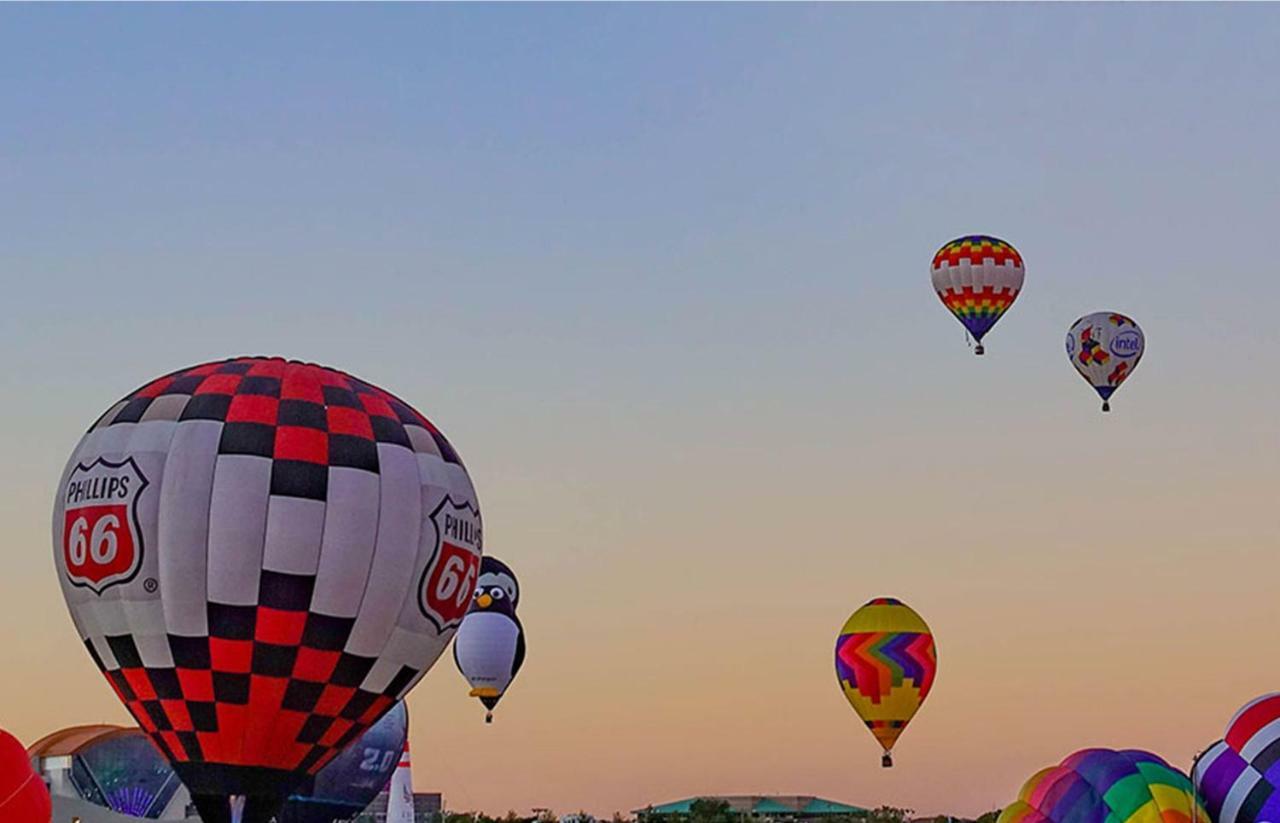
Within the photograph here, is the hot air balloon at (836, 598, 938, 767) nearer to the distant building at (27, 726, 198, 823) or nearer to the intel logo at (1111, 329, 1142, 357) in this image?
the intel logo at (1111, 329, 1142, 357)

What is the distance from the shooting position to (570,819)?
84.3 meters

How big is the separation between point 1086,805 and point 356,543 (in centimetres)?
958

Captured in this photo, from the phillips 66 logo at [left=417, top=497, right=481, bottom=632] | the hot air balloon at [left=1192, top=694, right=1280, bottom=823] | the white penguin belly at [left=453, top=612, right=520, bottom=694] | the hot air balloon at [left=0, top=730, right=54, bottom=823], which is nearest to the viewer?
the phillips 66 logo at [left=417, top=497, right=481, bottom=632]

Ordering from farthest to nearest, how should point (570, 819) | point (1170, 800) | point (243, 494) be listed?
point (570, 819), point (1170, 800), point (243, 494)

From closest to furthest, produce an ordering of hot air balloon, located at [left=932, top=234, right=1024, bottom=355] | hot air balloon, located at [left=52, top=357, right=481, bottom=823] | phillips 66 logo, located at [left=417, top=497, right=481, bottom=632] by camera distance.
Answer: hot air balloon, located at [left=52, top=357, right=481, bottom=823] < phillips 66 logo, located at [left=417, top=497, right=481, bottom=632] < hot air balloon, located at [left=932, top=234, right=1024, bottom=355]

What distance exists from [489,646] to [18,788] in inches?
864

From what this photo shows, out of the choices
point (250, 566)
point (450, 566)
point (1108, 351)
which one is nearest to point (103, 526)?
point (250, 566)

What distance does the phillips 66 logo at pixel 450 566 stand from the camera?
73.7 ft

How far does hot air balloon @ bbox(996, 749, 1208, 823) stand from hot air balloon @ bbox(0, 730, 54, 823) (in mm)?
11510

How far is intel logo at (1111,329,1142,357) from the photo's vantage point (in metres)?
42.0

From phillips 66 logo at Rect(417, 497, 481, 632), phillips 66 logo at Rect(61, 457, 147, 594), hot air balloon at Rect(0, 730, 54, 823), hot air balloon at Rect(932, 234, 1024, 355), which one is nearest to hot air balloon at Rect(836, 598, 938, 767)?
hot air balloon at Rect(932, 234, 1024, 355)

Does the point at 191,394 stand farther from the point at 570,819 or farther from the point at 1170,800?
the point at 570,819

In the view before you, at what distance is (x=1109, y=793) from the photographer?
25656 millimetres

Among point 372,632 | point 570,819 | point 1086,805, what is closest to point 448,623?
point 372,632
